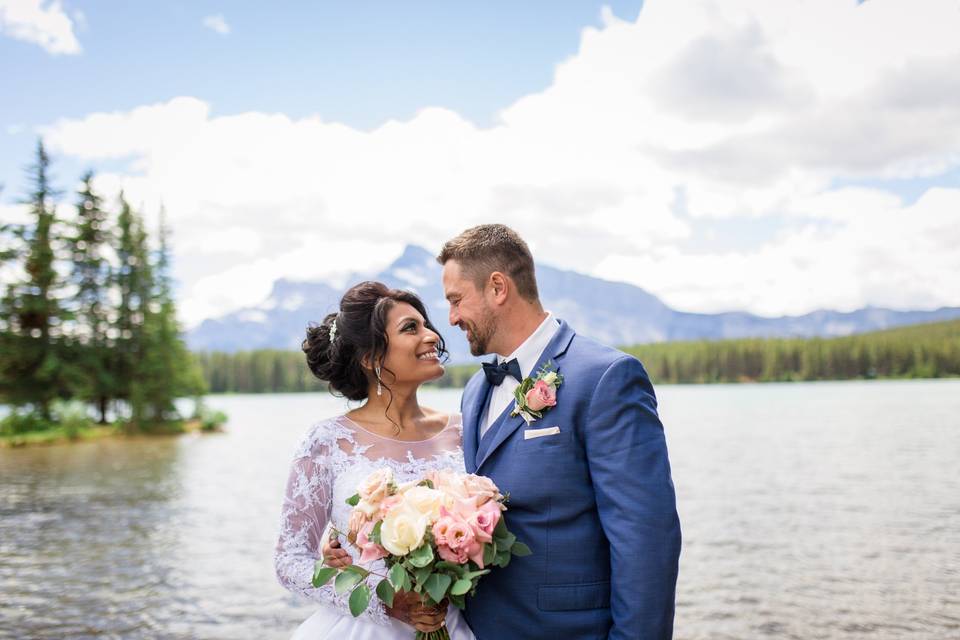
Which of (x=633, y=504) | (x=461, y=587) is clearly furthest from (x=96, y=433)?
(x=633, y=504)

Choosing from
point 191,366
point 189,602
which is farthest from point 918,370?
point 189,602

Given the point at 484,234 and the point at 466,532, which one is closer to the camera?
the point at 466,532

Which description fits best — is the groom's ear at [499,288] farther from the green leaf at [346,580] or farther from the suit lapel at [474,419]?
the green leaf at [346,580]

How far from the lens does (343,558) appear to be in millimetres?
3342

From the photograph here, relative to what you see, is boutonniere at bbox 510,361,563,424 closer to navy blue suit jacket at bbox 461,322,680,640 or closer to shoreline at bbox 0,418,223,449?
navy blue suit jacket at bbox 461,322,680,640

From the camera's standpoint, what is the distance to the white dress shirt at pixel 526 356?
336cm

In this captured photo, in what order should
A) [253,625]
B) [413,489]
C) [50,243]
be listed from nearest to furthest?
[413,489], [253,625], [50,243]

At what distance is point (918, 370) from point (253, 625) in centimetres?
15052

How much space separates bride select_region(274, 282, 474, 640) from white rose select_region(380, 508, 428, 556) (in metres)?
0.88

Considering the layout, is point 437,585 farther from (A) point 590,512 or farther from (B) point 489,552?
(A) point 590,512

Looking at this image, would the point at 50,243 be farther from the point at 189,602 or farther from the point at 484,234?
the point at 484,234

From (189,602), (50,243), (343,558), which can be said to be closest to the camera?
(343,558)

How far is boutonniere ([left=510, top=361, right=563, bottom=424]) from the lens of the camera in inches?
122

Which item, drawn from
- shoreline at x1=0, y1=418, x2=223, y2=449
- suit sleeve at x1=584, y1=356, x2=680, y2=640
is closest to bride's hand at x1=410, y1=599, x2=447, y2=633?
suit sleeve at x1=584, y1=356, x2=680, y2=640
